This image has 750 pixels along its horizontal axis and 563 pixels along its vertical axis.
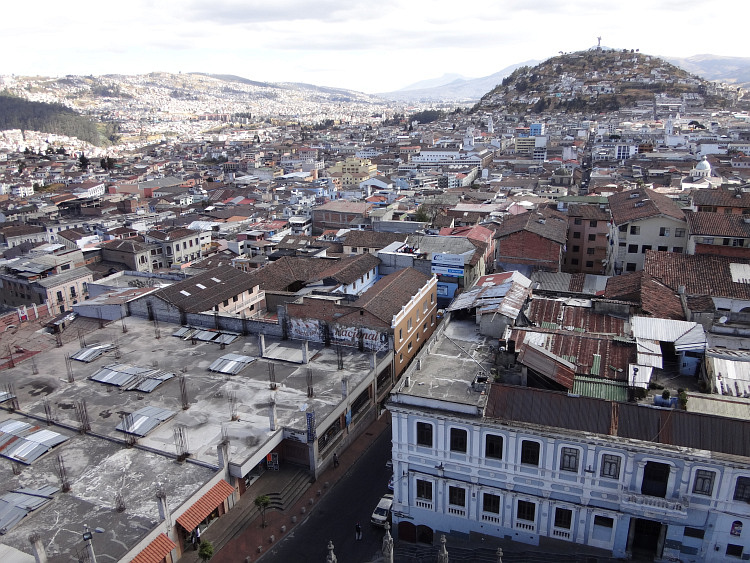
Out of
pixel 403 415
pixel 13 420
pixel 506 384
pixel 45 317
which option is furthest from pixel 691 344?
pixel 45 317

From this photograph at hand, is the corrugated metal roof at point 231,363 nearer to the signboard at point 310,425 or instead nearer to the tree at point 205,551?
the signboard at point 310,425

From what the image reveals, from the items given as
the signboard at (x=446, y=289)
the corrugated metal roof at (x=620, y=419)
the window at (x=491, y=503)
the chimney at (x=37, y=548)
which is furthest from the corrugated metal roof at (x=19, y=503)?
the signboard at (x=446, y=289)

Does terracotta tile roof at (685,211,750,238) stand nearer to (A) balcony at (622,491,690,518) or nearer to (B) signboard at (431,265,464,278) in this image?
(B) signboard at (431,265,464,278)

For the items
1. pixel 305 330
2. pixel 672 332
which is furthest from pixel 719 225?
pixel 305 330

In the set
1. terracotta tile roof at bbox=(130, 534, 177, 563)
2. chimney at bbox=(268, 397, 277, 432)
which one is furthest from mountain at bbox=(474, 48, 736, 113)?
terracotta tile roof at bbox=(130, 534, 177, 563)

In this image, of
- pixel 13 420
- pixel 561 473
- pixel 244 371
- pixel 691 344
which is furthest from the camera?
pixel 244 371

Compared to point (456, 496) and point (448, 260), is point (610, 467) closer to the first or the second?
point (456, 496)

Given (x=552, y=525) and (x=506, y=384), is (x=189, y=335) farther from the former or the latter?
(x=552, y=525)
